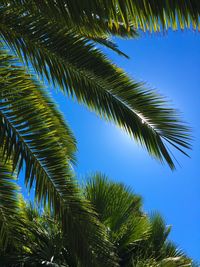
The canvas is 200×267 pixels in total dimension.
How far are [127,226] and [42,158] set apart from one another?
2.07 meters

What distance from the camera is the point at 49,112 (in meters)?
5.07

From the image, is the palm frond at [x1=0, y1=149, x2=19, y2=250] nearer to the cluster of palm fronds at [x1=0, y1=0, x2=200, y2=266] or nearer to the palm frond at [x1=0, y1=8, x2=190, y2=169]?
the cluster of palm fronds at [x1=0, y1=0, x2=200, y2=266]

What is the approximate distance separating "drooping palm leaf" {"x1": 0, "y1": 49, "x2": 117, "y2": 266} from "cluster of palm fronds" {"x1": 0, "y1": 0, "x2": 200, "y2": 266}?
0.01 meters

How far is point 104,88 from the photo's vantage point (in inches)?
209

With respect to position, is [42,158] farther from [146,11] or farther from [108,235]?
[146,11]

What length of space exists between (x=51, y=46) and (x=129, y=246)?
3.06m

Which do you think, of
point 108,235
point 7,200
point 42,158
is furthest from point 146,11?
point 108,235

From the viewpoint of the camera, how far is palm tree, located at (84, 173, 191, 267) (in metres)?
6.02

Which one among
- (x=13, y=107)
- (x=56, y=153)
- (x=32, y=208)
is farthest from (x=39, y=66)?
(x=32, y=208)

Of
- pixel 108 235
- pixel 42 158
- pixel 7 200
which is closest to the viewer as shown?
pixel 42 158

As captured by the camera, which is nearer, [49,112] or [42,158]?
[42,158]

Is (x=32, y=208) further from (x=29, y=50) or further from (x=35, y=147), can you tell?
(x=29, y=50)

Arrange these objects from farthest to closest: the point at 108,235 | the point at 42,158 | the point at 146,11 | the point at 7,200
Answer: the point at 108,235, the point at 7,200, the point at 42,158, the point at 146,11

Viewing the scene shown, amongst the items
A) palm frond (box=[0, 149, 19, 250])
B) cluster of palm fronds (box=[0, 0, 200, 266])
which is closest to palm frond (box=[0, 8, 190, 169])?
cluster of palm fronds (box=[0, 0, 200, 266])
